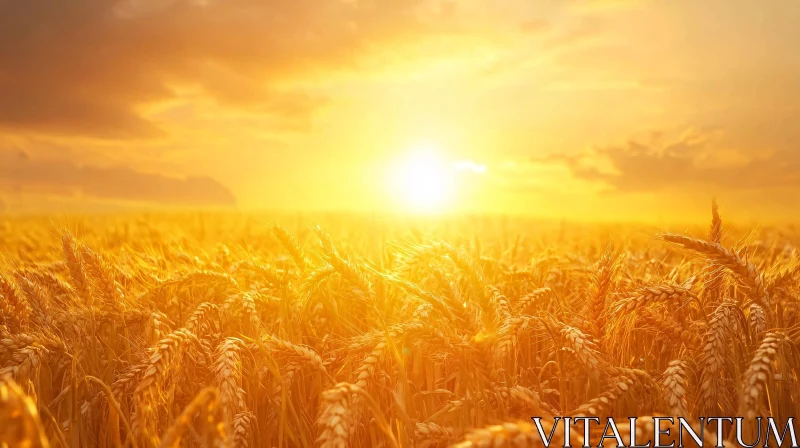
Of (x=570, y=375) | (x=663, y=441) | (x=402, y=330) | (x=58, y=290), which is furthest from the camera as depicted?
(x=58, y=290)

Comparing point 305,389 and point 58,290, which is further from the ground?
point 58,290

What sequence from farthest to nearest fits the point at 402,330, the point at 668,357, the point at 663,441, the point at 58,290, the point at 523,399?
1. the point at 58,290
2. the point at 668,357
3. the point at 402,330
4. the point at 523,399
5. the point at 663,441

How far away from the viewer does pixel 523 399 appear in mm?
2703

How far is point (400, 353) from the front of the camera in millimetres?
3068

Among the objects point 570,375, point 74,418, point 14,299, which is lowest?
point 74,418

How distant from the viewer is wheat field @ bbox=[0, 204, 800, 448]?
103 inches

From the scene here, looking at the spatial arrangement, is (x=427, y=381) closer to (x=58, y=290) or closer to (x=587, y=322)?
(x=587, y=322)

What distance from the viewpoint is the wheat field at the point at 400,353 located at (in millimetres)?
2625

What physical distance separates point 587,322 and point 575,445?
1.24m

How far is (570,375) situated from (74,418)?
290 cm

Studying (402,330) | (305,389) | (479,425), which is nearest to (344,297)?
(305,389)

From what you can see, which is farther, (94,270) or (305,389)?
(94,270)

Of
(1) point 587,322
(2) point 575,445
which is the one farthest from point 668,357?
(2) point 575,445

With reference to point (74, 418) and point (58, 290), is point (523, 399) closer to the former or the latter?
point (74, 418)
